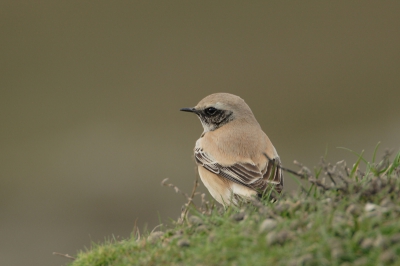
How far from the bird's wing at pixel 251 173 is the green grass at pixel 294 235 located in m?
1.36

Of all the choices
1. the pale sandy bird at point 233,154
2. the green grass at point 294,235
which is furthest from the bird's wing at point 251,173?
the green grass at point 294,235

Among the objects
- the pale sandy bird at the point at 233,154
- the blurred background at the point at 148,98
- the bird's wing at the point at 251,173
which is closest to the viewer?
the bird's wing at the point at 251,173

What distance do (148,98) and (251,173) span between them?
54.7ft

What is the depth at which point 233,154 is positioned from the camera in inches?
339

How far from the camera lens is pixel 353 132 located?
21203 millimetres

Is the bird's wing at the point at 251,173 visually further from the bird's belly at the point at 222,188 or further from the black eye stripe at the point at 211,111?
the black eye stripe at the point at 211,111

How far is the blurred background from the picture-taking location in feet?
60.0

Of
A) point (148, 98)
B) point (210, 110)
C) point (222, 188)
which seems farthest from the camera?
point (148, 98)

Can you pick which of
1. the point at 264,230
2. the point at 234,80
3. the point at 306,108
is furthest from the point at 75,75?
the point at 264,230

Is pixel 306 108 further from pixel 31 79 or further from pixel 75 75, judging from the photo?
pixel 31 79

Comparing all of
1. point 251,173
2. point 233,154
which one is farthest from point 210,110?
point 251,173

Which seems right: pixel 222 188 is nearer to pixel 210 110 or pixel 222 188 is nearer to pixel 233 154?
pixel 233 154

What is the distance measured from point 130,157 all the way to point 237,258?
667 inches

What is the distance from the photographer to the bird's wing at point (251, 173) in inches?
312
